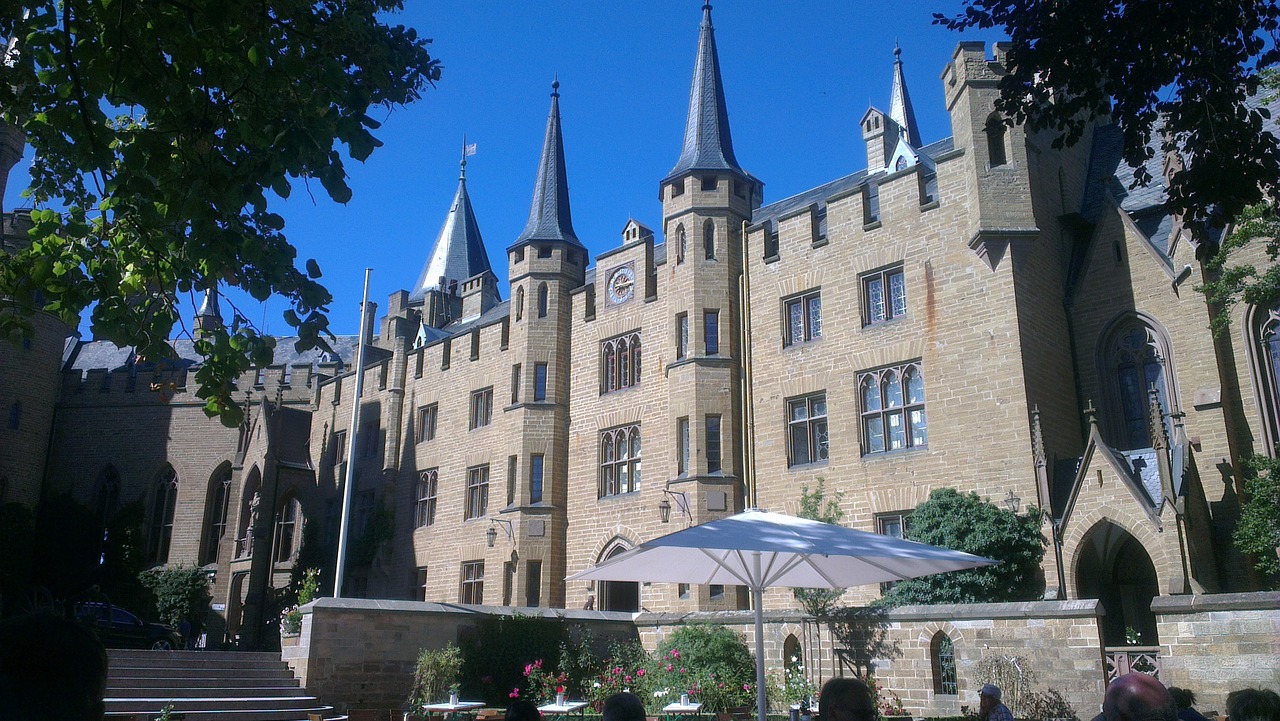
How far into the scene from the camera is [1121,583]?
18.5 meters

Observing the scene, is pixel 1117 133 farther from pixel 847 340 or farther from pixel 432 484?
pixel 432 484

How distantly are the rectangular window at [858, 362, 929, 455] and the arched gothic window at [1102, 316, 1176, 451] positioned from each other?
3715mm

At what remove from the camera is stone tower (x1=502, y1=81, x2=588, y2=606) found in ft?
87.1

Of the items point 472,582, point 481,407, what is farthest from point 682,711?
point 481,407

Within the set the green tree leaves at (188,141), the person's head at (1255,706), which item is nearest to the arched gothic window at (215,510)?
the green tree leaves at (188,141)

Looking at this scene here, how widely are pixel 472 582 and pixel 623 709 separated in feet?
82.9

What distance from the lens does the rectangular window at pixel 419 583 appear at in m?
31.0

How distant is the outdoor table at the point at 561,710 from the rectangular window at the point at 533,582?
37.2ft

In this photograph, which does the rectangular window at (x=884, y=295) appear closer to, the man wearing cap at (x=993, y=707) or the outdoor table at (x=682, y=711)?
the outdoor table at (x=682, y=711)

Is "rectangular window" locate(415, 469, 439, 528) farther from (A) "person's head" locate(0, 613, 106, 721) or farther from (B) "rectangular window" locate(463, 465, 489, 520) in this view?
(A) "person's head" locate(0, 613, 106, 721)

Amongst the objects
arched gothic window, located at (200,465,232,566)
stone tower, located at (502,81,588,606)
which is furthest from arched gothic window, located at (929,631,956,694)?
arched gothic window, located at (200,465,232,566)

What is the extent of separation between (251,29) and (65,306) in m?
2.20

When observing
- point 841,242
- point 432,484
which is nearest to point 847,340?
point 841,242

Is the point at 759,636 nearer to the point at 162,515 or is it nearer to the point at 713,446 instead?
the point at 713,446
